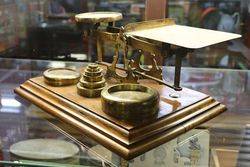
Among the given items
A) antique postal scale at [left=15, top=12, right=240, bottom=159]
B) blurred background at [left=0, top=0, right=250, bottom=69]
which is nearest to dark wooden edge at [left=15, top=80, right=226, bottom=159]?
antique postal scale at [left=15, top=12, right=240, bottom=159]

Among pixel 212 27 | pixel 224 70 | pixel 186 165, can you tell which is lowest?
pixel 186 165

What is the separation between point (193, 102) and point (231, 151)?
140 millimetres

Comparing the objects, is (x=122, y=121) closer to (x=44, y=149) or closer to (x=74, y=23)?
(x=44, y=149)

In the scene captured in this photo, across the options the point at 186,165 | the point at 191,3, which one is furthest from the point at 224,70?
the point at 186,165

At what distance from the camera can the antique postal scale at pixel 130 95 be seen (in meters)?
0.73

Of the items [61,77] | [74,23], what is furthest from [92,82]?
[74,23]

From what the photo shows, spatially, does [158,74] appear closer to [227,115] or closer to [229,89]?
[227,115]

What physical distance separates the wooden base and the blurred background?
1.27 feet

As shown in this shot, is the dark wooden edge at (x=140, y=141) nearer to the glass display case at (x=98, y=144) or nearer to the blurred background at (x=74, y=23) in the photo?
the glass display case at (x=98, y=144)

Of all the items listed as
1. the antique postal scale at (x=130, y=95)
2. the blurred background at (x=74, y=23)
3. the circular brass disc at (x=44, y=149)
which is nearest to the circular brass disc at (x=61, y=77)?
the antique postal scale at (x=130, y=95)

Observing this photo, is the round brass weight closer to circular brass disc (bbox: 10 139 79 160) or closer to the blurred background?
circular brass disc (bbox: 10 139 79 160)

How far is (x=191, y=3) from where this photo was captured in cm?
133

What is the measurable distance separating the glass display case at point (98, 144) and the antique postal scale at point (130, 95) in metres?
0.04

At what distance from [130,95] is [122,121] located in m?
0.06
